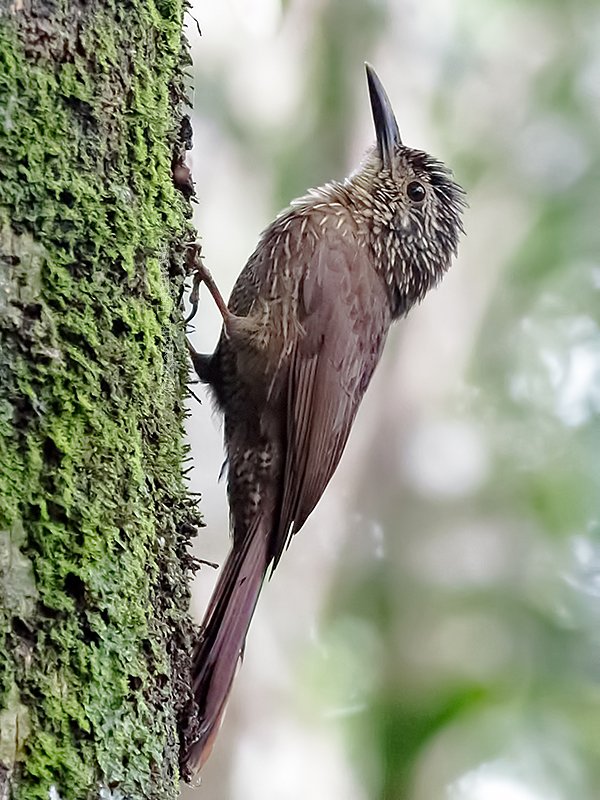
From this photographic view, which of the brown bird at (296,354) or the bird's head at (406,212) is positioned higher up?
the bird's head at (406,212)

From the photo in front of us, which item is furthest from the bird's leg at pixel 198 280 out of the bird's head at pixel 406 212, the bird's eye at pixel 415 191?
the bird's eye at pixel 415 191

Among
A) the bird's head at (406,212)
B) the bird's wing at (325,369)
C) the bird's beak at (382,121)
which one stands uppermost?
the bird's beak at (382,121)

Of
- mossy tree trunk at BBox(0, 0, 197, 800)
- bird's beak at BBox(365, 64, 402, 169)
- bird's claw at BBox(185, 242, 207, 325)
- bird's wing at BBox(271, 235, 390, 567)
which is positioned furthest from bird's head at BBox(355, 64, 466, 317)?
mossy tree trunk at BBox(0, 0, 197, 800)

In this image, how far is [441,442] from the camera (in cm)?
464

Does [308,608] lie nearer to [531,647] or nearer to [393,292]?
[531,647]

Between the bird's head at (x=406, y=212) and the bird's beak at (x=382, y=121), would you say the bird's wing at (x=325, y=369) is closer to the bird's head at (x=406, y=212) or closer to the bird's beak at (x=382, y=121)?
the bird's head at (x=406, y=212)

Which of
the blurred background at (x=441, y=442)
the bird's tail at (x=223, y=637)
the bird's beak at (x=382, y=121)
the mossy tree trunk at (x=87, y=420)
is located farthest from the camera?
the blurred background at (x=441, y=442)

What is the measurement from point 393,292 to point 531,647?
5.51 ft

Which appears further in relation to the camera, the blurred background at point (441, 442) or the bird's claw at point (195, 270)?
the blurred background at point (441, 442)

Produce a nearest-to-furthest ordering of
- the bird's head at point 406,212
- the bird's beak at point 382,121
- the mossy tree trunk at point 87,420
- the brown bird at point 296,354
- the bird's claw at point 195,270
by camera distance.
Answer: the mossy tree trunk at point 87,420 → the bird's claw at point 195,270 → the brown bird at point 296,354 → the bird's head at point 406,212 → the bird's beak at point 382,121

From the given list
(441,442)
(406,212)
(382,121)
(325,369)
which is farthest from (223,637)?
(441,442)

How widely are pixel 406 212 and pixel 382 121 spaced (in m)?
0.34

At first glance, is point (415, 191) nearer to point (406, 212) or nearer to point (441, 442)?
point (406, 212)

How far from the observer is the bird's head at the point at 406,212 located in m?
3.14
